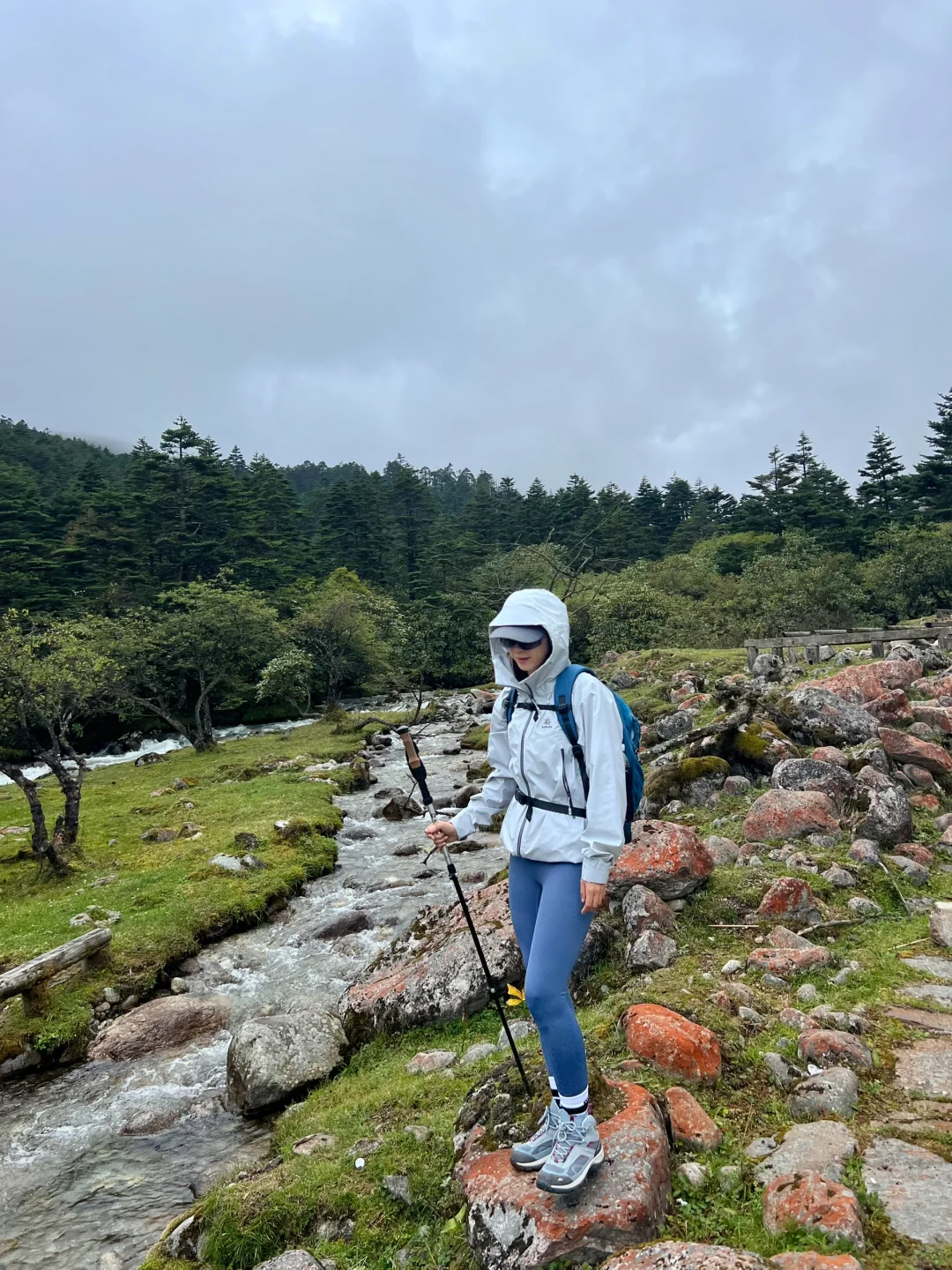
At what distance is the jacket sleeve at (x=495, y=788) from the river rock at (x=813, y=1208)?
2.31 metres

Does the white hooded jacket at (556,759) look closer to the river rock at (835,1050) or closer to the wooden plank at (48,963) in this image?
the river rock at (835,1050)

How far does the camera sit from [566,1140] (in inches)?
140

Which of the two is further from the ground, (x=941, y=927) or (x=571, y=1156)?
(x=571, y=1156)

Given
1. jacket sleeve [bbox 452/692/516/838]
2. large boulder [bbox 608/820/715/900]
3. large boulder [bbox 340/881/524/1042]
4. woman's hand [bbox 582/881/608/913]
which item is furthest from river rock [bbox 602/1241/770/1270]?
large boulder [bbox 608/820/715/900]

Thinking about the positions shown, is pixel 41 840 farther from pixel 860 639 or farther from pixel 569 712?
pixel 860 639

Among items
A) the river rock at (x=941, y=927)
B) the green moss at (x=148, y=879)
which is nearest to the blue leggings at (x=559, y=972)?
the river rock at (x=941, y=927)

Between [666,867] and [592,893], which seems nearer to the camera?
[592,893]

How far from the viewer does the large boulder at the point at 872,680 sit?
13250 millimetres

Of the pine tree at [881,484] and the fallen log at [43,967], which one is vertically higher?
the pine tree at [881,484]

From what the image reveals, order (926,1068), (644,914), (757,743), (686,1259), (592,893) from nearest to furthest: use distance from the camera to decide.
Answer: (686,1259) → (592,893) → (926,1068) → (644,914) → (757,743)

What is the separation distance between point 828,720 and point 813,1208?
9.74m

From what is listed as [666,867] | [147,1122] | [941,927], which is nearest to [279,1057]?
[147,1122]

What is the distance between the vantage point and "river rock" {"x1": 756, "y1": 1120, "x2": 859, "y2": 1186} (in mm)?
3705

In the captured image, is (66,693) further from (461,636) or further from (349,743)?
(461,636)
